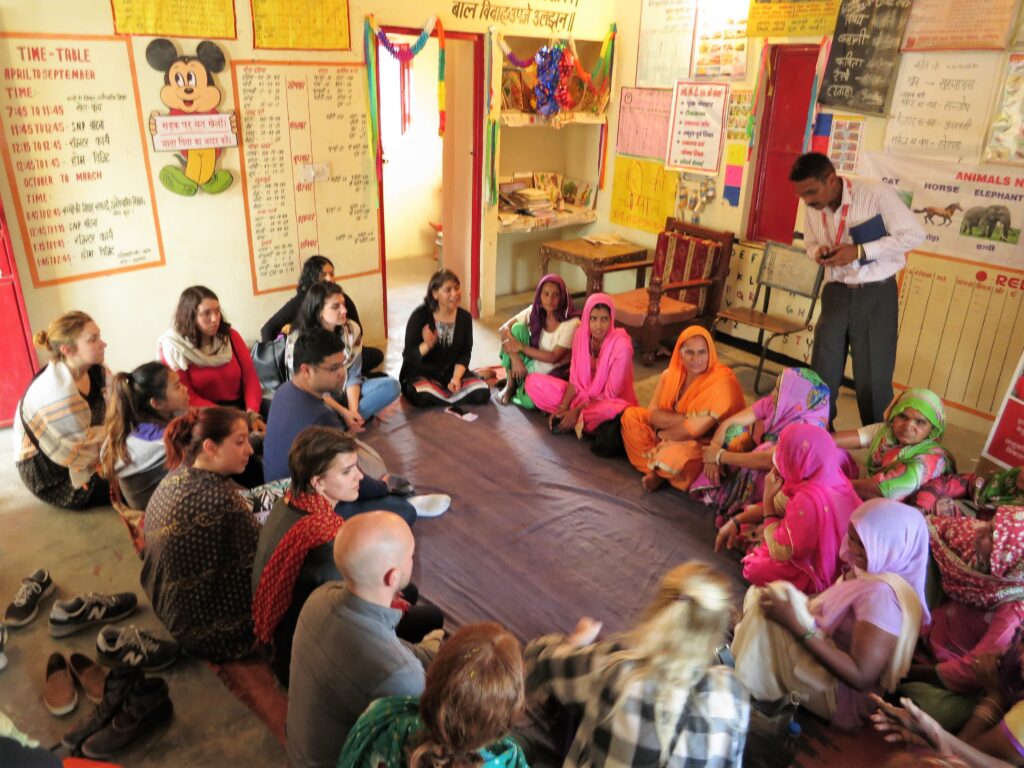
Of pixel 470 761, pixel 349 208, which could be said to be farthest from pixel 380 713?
pixel 349 208

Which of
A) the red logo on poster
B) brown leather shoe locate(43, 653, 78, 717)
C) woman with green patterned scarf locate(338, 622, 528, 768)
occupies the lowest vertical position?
brown leather shoe locate(43, 653, 78, 717)

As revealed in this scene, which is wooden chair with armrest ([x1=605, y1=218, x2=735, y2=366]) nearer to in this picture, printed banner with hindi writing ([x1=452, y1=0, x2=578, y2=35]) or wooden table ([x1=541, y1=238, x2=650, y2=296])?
wooden table ([x1=541, y1=238, x2=650, y2=296])

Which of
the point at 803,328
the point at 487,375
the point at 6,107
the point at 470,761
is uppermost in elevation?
the point at 6,107

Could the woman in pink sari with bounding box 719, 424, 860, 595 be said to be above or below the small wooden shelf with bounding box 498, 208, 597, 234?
below

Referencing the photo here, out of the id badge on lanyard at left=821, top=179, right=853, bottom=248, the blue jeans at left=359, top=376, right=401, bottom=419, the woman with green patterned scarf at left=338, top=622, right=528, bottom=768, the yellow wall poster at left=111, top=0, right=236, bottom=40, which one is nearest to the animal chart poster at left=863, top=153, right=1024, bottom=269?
the id badge on lanyard at left=821, top=179, right=853, bottom=248

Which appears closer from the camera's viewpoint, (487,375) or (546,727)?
(546,727)

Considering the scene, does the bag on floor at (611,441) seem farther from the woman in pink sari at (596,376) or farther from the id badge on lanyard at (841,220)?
the id badge on lanyard at (841,220)

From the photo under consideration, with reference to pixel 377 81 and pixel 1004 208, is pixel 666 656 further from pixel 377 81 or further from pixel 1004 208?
pixel 377 81

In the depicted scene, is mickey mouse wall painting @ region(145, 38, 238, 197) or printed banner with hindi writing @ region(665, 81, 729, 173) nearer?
mickey mouse wall painting @ region(145, 38, 238, 197)

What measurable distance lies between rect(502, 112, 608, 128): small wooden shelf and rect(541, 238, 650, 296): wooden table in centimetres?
103

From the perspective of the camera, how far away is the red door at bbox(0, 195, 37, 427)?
3.95 metres

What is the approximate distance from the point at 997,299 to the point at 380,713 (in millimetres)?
4511

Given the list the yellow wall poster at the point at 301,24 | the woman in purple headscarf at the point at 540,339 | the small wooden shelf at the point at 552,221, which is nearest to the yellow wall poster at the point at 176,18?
the yellow wall poster at the point at 301,24

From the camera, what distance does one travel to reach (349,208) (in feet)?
17.4
